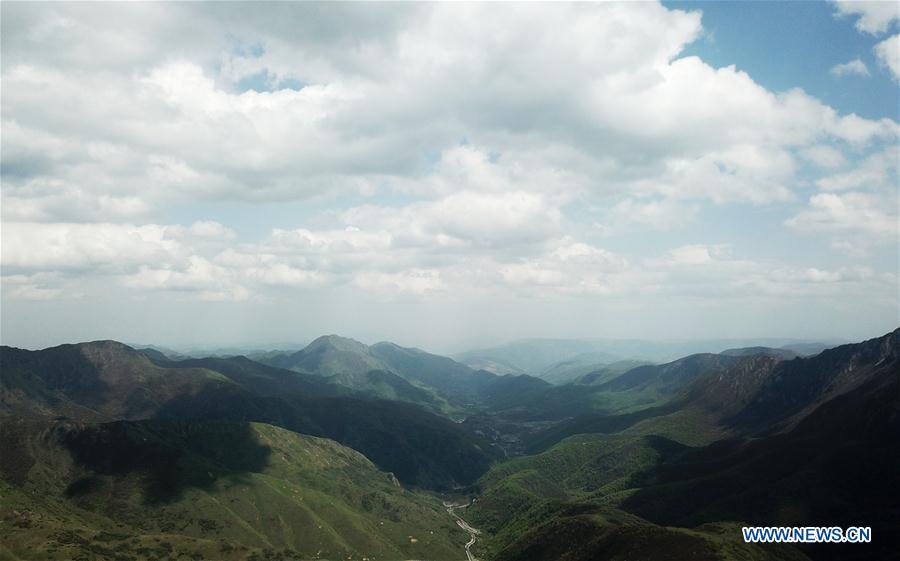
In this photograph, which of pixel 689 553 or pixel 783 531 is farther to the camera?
pixel 783 531

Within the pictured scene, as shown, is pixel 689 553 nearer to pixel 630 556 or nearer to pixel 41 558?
pixel 630 556

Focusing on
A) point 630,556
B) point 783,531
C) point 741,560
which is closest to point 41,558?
point 630,556

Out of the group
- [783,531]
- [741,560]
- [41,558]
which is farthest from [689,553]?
[41,558]

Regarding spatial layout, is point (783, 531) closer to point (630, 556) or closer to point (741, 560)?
point (741, 560)

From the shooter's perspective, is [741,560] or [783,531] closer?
[741,560]

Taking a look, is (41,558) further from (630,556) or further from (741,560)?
(741,560)

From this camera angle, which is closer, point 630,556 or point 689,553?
point 689,553

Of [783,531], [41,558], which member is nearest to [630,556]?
[783,531]
